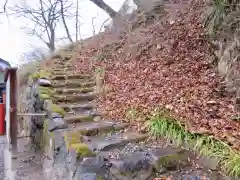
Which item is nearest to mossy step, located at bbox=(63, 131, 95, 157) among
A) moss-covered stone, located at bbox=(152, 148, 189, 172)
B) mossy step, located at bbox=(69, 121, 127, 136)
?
mossy step, located at bbox=(69, 121, 127, 136)

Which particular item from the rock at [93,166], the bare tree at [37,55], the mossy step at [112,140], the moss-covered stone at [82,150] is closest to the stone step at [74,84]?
the mossy step at [112,140]

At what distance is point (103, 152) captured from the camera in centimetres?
358

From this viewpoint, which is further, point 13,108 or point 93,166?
point 13,108

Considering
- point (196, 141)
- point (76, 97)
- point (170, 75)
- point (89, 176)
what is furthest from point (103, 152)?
point (76, 97)

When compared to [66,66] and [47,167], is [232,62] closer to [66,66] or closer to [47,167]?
[47,167]

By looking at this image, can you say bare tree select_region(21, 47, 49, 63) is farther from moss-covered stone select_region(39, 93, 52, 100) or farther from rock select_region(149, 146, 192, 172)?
rock select_region(149, 146, 192, 172)

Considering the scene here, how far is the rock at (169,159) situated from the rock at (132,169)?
0.10 meters

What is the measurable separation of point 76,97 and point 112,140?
7.11 ft

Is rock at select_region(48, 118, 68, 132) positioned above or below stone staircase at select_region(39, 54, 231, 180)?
above

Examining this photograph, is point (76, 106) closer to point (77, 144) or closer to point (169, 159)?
point (77, 144)

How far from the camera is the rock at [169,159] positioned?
3191 mm

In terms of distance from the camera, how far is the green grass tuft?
2936 mm

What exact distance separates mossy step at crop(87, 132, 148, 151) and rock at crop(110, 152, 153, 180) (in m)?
0.50

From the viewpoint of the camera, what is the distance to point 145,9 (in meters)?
8.28
